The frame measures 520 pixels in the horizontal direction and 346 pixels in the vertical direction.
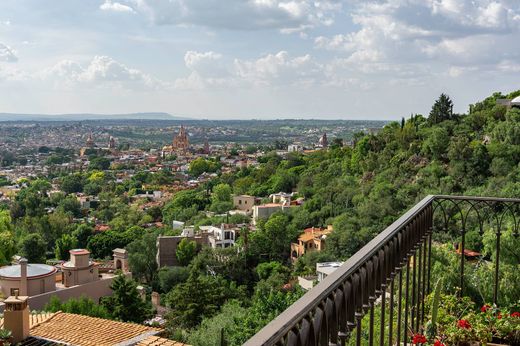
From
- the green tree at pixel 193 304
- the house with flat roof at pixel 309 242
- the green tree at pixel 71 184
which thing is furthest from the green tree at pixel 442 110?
the green tree at pixel 71 184

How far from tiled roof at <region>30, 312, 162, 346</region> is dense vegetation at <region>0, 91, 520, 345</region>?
265 centimetres

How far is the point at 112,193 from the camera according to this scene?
5366 cm

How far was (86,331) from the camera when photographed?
10.1m

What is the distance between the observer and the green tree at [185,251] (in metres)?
27.7

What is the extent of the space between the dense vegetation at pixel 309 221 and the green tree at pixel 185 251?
0.06 m

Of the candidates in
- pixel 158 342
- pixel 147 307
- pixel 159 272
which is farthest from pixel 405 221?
pixel 159 272

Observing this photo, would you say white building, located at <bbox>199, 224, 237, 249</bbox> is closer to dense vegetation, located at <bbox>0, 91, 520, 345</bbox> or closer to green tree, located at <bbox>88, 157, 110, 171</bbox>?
dense vegetation, located at <bbox>0, 91, 520, 345</bbox>

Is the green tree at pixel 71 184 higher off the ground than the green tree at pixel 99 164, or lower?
lower

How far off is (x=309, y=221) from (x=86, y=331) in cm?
2130

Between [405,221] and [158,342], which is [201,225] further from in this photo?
[405,221]

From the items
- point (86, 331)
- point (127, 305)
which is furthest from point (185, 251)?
point (86, 331)

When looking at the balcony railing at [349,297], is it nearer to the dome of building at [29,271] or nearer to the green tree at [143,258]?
the dome of building at [29,271]

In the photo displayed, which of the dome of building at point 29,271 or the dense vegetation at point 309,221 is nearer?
the dome of building at point 29,271

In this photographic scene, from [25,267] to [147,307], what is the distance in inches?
146
